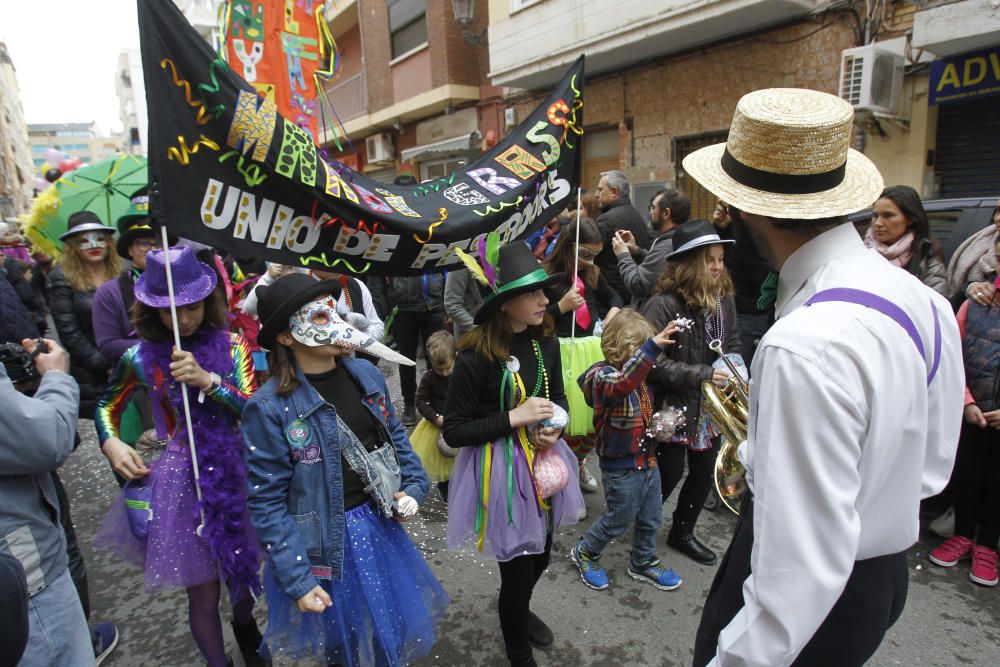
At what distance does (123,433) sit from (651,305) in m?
Answer: 2.70

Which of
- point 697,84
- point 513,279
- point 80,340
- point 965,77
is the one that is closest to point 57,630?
point 513,279

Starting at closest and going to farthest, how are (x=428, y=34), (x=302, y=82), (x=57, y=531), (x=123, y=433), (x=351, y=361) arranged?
(x=57, y=531), (x=351, y=361), (x=123, y=433), (x=302, y=82), (x=428, y=34)

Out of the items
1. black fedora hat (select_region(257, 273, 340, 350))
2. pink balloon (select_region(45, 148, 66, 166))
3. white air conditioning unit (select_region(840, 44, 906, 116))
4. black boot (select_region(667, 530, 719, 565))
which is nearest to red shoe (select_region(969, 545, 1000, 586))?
black boot (select_region(667, 530, 719, 565))

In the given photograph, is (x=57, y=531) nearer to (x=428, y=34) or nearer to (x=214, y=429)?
(x=214, y=429)

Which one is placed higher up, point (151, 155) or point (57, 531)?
point (151, 155)

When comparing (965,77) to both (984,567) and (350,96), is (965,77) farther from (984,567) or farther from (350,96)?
(350,96)

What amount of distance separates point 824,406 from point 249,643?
2.76m

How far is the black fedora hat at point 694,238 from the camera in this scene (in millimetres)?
3068

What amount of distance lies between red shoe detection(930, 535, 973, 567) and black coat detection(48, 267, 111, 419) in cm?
533

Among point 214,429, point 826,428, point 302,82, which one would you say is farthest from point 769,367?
point 302,82

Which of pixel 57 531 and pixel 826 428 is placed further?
pixel 57 531

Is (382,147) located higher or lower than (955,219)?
higher

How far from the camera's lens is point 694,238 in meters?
3.15

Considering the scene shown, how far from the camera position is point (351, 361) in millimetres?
2344
